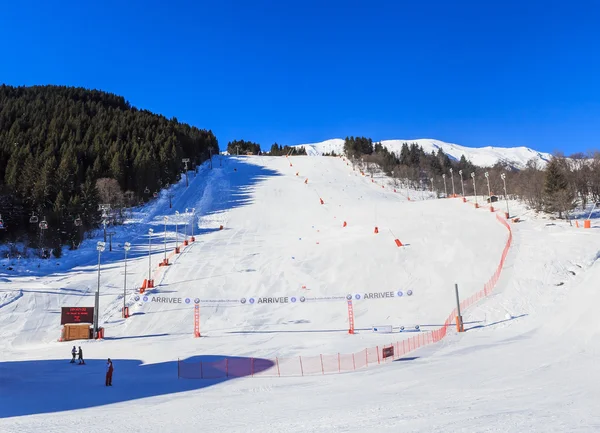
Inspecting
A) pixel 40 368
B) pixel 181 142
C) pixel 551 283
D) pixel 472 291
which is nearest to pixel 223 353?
pixel 40 368

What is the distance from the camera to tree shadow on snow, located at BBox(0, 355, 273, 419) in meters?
13.7

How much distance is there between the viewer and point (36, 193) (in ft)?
176

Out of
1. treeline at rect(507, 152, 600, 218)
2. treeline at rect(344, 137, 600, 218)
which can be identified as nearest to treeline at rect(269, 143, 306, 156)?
treeline at rect(344, 137, 600, 218)

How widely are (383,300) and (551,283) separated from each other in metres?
11.1

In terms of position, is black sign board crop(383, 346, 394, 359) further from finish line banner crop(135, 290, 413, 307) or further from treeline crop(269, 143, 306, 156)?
treeline crop(269, 143, 306, 156)

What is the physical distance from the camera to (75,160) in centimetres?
6588

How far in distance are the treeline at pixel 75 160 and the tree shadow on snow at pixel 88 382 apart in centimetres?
2924

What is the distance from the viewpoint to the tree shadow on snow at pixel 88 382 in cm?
1365

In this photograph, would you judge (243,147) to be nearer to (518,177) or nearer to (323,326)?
(518,177)

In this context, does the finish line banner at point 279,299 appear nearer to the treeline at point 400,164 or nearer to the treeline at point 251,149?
the treeline at point 400,164

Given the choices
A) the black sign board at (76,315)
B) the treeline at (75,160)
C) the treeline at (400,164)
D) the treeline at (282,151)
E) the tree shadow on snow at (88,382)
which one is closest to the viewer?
the tree shadow on snow at (88,382)

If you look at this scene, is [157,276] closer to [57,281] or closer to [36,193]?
[57,281]

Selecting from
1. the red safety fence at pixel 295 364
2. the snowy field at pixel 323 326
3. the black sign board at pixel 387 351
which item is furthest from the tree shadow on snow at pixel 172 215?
the black sign board at pixel 387 351

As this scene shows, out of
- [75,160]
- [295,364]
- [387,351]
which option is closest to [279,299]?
[295,364]
